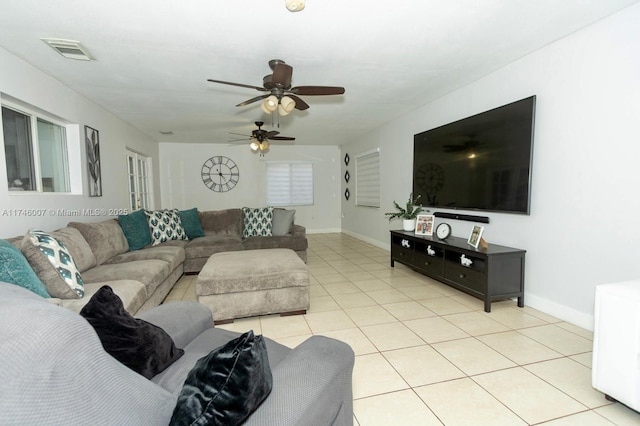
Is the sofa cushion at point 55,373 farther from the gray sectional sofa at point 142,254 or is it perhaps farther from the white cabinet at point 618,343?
the white cabinet at point 618,343

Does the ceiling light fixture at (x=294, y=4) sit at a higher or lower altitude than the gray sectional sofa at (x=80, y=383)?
higher

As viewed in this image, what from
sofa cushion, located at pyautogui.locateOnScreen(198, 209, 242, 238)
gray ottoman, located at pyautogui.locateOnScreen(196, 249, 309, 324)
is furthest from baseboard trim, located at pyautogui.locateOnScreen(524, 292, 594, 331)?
sofa cushion, located at pyautogui.locateOnScreen(198, 209, 242, 238)

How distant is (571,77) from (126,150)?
6.06m

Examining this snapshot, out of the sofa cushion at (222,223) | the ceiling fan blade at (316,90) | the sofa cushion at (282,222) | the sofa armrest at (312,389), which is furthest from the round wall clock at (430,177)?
the sofa armrest at (312,389)

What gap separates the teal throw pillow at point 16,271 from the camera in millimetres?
1649

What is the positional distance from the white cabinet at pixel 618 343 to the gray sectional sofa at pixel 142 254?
118 inches

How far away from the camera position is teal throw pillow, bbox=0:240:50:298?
5.41 feet

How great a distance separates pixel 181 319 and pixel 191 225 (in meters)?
3.50

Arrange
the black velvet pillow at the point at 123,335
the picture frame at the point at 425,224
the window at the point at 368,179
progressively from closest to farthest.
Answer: the black velvet pillow at the point at 123,335 < the picture frame at the point at 425,224 < the window at the point at 368,179

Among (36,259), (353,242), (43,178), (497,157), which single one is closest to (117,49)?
(43,178)

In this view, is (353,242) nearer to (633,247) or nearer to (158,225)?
(158,225)

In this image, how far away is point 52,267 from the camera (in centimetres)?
202

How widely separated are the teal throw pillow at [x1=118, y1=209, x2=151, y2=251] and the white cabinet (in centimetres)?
451

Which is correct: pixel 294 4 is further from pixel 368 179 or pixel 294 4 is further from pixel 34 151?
pixel 368 179
